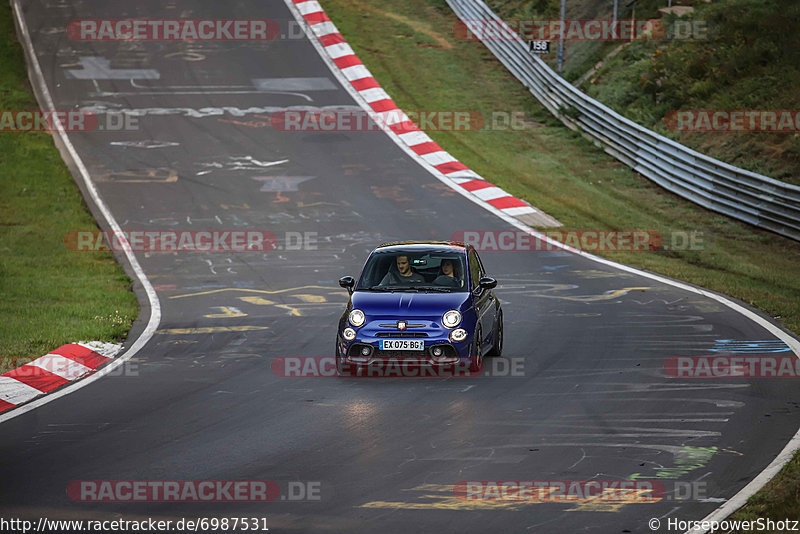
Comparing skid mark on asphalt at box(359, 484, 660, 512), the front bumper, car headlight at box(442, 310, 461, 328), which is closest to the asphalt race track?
skid mark on asphalt at box(359, 484, 660, 512)

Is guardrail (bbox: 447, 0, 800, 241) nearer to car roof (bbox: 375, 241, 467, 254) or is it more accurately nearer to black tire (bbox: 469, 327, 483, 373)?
car roof (bbox: 375, 241, 467, 254)

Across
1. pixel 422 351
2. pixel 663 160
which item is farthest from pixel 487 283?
pixel 663 160

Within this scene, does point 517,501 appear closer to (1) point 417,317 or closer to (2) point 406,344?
(2) point 406,344

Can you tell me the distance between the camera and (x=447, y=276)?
1393cm

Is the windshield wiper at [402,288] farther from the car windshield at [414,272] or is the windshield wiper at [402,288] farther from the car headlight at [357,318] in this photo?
the car headlight at [357,318]

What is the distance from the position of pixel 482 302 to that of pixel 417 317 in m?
1.31

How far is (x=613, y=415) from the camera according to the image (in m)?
10.9

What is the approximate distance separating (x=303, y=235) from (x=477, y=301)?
1067 centimetres

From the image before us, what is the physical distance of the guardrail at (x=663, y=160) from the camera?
79.6 ft

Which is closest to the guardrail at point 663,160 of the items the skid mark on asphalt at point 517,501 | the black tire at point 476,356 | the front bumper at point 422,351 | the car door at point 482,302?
the car door at point 482,302

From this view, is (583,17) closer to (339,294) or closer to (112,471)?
(339,294)

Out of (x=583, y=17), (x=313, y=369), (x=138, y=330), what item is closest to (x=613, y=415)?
(x=313, y=369)

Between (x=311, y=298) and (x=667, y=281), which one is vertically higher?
(x=667, y=281)

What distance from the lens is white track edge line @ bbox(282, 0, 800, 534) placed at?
816 centimetres
